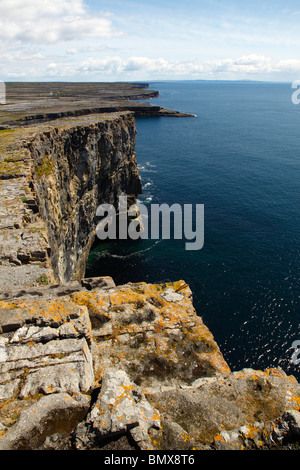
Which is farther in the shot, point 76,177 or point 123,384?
point 76,177

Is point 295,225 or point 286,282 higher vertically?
point 295,225

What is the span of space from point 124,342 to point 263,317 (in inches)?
1352

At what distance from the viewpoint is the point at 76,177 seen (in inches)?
1716

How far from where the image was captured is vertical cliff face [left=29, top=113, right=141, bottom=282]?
3066 centimetres

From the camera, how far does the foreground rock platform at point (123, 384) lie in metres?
6.80

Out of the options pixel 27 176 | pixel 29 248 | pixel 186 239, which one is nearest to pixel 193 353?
pixel 29 248

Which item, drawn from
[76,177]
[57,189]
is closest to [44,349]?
[57,189]

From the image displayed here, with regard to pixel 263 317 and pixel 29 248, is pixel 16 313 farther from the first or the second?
pixel 263 317

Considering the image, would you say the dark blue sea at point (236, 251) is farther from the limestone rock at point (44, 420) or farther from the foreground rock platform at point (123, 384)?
the limestone rock at point (44, 420)

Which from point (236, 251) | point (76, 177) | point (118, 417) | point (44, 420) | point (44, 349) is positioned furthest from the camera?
point (236, 251)

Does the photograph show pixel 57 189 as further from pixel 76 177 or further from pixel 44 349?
pixel 44 349

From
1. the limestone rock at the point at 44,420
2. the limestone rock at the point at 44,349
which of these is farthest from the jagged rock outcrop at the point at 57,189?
the limestone rock at the point at 44,420

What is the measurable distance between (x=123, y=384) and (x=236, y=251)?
157ft

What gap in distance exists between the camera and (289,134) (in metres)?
131
